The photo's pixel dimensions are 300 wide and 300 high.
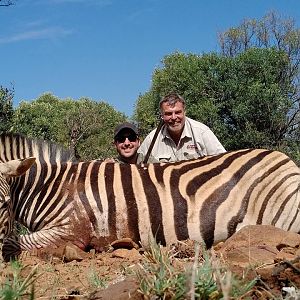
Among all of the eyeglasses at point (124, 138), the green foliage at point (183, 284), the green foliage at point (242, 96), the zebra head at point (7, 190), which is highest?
the green foliage at point (242, 96)

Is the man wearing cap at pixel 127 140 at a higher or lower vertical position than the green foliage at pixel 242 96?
lower

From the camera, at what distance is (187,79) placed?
2412 cm

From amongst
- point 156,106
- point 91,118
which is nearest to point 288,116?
point 156,106

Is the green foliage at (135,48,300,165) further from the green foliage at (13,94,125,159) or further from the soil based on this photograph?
the soil

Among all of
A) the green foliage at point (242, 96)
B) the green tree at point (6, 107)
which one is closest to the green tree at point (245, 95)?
the green foliage at point (242, 96)

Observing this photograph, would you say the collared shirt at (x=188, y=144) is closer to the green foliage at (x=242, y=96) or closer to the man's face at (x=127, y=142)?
the man's face at (x=127, y=142)

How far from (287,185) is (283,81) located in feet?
65.4

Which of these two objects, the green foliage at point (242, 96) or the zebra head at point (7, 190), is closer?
the zebra head at point (7, 190)

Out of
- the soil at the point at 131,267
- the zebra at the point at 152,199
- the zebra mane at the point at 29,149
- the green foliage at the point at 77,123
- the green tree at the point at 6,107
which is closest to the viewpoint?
the soil at the point at 131,267

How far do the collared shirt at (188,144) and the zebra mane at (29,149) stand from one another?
1.39 metres

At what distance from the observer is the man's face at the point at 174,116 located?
233 inches

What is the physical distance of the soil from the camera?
1.90 meters

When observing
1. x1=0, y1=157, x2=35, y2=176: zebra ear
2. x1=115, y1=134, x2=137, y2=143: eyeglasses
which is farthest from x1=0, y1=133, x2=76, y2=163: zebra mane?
x1=115, y1=134, x2=137, y2=143: eyeglasses

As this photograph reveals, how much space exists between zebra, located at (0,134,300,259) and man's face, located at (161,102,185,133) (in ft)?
4.30
